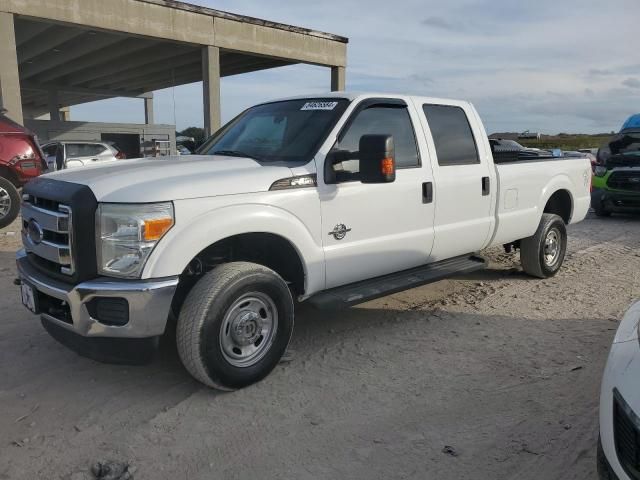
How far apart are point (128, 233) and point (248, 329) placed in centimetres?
100

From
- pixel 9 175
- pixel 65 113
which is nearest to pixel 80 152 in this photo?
pixel 9 175

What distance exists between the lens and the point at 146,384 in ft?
12.1

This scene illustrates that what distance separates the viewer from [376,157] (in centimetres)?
367

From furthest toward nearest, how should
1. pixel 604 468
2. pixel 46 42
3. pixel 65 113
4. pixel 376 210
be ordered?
pixel 65 113 < pixel 46 42 < pixel 376 210 < pixel 604 468

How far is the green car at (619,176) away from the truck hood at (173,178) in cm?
961

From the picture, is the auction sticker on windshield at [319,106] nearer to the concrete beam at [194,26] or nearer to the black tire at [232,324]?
the black tire at [232,324]

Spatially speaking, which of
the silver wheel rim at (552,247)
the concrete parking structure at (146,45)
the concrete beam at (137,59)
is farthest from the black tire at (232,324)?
the concrete beam at (137,59)

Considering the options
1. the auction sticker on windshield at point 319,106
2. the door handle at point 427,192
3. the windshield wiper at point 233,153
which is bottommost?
the door handle at point 427,192

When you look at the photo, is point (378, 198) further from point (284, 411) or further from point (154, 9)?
point (154, 9)

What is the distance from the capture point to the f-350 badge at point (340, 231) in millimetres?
3964

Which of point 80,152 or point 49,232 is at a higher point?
point 80,152

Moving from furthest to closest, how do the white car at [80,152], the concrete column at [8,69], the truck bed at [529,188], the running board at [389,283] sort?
the white car at [80,152], the concrete column at [8,69], the truck bed at [529,188], the running board at [389,283]

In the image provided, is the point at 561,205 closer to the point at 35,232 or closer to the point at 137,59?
the point at 35,232

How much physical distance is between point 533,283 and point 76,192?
4937 millimetres
